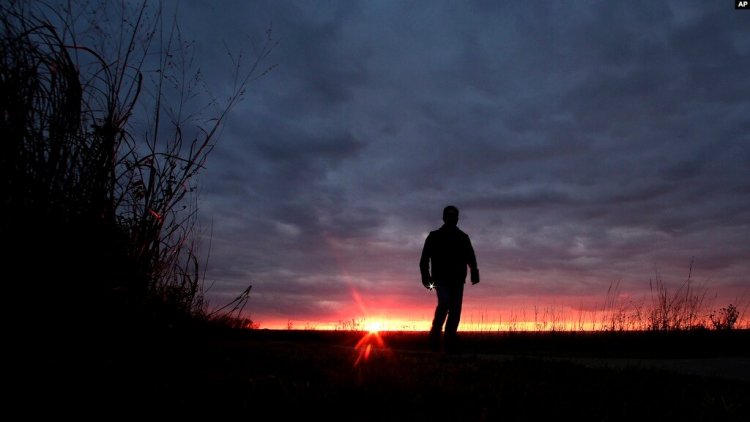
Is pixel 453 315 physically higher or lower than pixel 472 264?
lower

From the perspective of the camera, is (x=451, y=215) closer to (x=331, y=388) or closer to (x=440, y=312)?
(x=440, y=312)

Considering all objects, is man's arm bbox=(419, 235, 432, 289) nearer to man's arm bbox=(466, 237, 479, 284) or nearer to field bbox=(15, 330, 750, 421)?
man's arm bbox=(466, 237, 479, 284)

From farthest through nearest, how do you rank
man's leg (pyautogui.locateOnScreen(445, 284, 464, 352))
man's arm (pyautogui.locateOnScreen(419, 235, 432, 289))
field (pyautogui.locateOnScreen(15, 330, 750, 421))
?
man's arm (pyautogui.locateOnScreen(419, 235, 432, 289)), man's leg (pyautogui.locateOnScreen(445, 284, 464, 352)), field (pyautogui.locateOnScreen(15, 330, 750, 421))

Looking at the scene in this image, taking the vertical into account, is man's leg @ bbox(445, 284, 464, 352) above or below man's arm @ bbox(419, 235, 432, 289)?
below

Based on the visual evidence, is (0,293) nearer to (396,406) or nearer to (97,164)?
(97,164)

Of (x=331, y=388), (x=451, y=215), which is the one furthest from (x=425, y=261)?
(x=331, y=388)

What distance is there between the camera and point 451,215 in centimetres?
879

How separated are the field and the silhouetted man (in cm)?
265

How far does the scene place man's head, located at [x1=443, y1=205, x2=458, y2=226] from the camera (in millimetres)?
8781

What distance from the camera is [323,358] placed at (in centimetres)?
522

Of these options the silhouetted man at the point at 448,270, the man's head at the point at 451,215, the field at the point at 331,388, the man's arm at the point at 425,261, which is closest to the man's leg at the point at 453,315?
the silhouetted man at the point at 448,270

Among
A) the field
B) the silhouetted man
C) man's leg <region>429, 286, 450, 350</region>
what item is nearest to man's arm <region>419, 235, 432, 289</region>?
the silhouetted man

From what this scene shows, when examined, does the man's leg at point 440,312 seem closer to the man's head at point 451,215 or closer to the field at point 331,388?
the man's head at point 451,215

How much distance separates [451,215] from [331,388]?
565 cm
